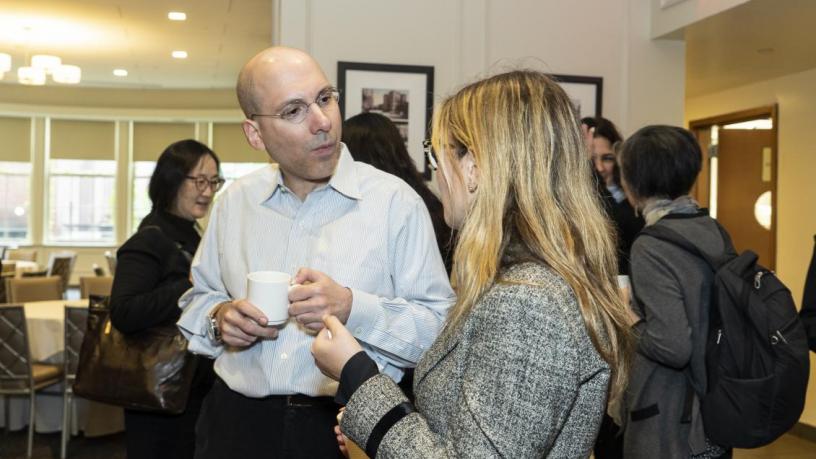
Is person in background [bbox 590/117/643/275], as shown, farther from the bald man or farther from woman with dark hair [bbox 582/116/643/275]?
the bald man

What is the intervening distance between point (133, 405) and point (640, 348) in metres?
1.64

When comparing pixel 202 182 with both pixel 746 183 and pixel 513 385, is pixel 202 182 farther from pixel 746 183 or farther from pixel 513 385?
pixel 746 183

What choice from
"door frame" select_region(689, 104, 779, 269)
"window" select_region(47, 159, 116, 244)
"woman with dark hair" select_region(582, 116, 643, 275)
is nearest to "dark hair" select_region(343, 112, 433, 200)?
"woman with dark hair" select_region(582, 116, 643, 275)

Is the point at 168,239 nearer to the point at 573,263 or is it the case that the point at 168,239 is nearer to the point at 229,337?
the point at 229,337

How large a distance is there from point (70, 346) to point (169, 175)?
2810 millimetres

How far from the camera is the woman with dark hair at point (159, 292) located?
281cm

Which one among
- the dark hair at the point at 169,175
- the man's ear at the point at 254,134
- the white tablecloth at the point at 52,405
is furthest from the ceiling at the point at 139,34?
the man's ear at the point at 254,134

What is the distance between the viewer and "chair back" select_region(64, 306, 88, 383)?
5340 mm

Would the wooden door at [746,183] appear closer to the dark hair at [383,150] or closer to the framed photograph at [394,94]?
the framed photograph at [394,94]

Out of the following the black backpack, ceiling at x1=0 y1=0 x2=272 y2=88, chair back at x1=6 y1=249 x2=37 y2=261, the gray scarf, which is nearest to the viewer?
the black backpack

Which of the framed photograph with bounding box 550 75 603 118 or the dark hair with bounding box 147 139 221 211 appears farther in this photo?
the framed photograph with bounding box 550 75 603 118

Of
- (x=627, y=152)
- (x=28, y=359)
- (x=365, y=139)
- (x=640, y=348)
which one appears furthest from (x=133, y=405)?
(x=28, y=359)

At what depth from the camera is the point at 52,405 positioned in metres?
5.91

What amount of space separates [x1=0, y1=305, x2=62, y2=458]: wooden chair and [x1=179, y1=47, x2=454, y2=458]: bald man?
3663mm
